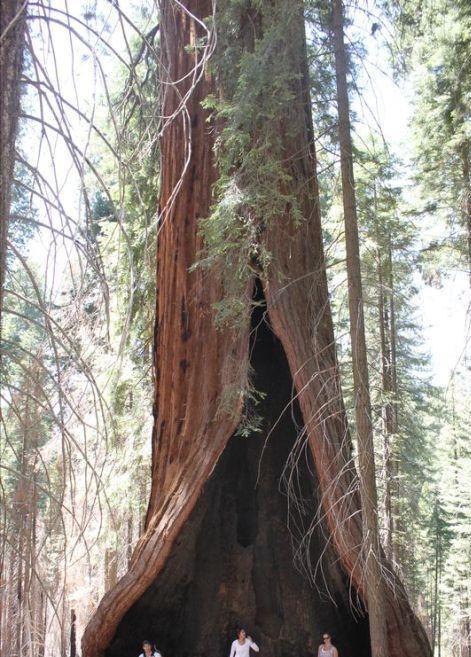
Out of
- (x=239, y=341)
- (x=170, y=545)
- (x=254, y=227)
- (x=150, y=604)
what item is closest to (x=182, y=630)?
(x=150, y=604)

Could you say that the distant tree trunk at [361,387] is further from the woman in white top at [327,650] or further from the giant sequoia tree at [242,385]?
the woman in white top at [327,650]

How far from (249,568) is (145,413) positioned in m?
2.59

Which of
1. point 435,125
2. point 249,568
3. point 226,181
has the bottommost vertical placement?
→ point 249,568

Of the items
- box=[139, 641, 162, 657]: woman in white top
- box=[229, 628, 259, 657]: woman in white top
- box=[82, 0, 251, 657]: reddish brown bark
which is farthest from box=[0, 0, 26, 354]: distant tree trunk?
box=[229, 628, 259, 657]: woman in white top

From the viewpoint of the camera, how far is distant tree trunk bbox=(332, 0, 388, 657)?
6.28 meters

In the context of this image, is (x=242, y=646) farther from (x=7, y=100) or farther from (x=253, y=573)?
(x=7, y=100)

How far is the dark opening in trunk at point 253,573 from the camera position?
891 cm

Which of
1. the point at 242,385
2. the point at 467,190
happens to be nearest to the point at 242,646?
the point at 242,385

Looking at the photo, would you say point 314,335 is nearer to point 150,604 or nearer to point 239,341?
point 239,341

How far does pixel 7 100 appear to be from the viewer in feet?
5.18

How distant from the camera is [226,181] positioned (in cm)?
729

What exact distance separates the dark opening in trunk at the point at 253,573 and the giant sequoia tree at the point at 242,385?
20 mm

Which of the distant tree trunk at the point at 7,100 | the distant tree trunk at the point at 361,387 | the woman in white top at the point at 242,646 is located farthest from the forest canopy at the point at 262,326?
the distant tree trunk at the point at 7,100

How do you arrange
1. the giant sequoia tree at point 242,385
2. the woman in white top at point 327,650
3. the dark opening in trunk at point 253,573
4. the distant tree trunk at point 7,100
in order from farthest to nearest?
the dark opening in trunk at point 253,573 < the woman in white top at point 327,650 < the giant sequoia tree at point 242,385 < the distant tree trunk at point 7,100
